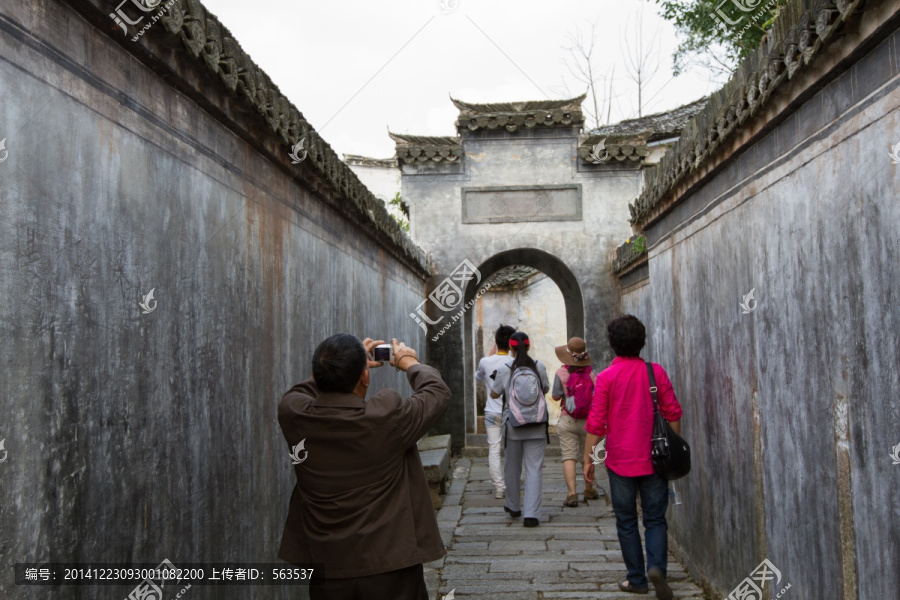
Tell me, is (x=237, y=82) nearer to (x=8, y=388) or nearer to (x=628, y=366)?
(x=8, y=388)

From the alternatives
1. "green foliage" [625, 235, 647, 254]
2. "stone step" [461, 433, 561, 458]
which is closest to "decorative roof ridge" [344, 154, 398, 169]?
"stone step" [461, 433, 561, 458]

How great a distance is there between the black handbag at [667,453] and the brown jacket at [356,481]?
223cm

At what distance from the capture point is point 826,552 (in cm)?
313

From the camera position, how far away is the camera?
3.18m

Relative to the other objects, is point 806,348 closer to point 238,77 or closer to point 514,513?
point 238,77

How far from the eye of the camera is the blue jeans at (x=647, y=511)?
4.67m

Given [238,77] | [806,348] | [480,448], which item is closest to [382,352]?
[238,77]

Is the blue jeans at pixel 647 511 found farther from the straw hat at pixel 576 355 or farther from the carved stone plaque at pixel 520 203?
the carved stone plaque at pixel 520 203

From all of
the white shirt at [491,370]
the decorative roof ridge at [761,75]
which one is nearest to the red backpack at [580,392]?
the white shirt at [491,370]

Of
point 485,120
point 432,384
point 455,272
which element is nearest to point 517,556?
point 432,384

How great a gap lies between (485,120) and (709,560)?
9607mm

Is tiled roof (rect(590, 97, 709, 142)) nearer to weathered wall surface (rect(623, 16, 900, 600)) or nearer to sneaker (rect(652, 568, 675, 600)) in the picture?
weathered wall surface (rect(623, 16, 900, 600))

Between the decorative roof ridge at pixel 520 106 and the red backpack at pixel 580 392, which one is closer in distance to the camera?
the red backpack at pixel 580 392

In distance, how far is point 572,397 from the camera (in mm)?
7613
